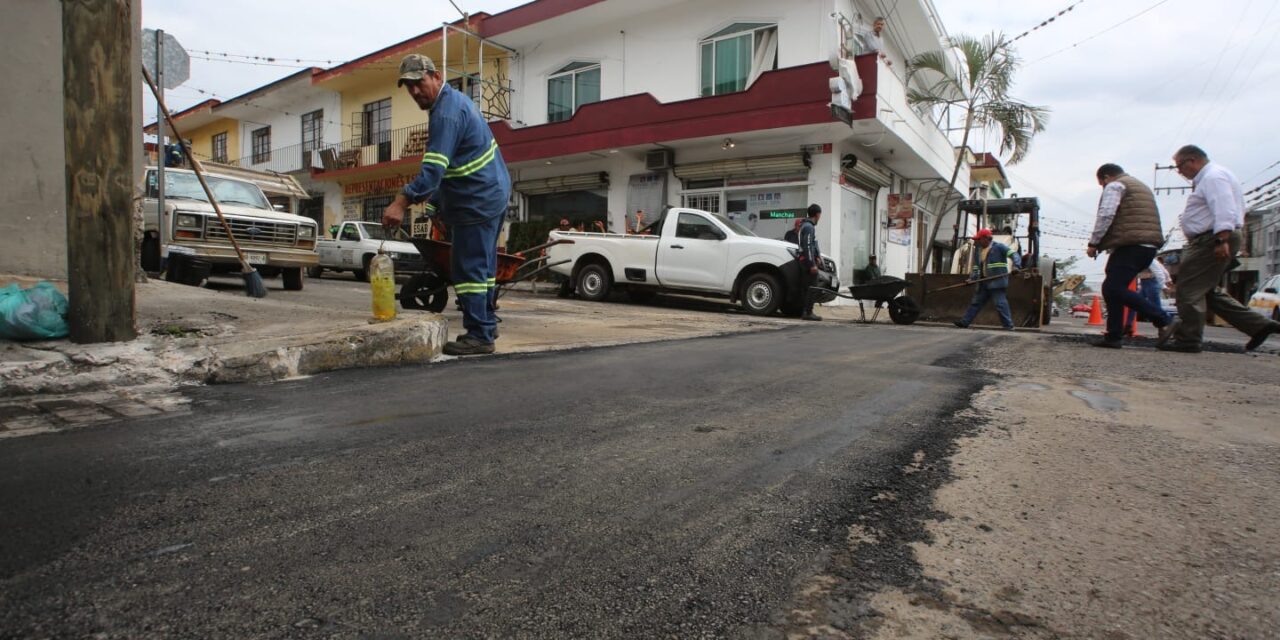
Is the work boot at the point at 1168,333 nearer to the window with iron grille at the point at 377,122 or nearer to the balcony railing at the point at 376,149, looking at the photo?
the balcony railing at the point at 376,149

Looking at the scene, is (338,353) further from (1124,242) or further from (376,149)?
(376,149)

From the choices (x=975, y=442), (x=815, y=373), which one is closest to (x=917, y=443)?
(x=975, y=442)

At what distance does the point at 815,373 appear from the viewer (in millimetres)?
3992

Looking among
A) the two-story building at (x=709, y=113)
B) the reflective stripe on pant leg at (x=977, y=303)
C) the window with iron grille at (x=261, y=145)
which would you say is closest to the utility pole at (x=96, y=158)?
the reflective stripe on pant leg at (x=977, y=303)

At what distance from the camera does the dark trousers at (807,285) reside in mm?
9867

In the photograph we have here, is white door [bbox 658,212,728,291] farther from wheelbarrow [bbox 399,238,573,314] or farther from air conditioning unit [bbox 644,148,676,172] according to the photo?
air conditioning unit [bbox 644,148,676,172]

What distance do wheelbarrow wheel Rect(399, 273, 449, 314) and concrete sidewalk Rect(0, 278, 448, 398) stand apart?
1787mm

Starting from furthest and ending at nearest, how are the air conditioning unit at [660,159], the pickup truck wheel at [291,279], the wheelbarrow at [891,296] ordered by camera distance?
the air conditioning unit at [660,159] → the pickup truck wheel at [291,279] → the wheelbarrow at [891,296]

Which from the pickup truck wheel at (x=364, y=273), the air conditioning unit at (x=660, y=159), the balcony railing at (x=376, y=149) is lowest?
the pickup truck wheel at (x=364, y=273)

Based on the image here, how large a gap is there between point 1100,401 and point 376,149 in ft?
72.6

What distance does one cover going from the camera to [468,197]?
4.48 meters

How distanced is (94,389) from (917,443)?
3.66 meters

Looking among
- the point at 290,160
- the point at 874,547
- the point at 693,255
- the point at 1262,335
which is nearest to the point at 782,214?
the point at 693,255

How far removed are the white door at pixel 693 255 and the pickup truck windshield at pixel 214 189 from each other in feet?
20.0
